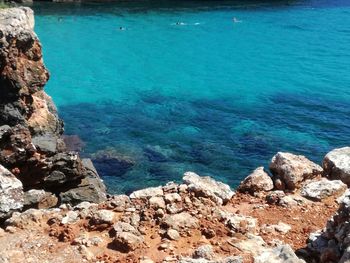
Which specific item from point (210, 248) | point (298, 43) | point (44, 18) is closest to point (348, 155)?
point (210, 248)

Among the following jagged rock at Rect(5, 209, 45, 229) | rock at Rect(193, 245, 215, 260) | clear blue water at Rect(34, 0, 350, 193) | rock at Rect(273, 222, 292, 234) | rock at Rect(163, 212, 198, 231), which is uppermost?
rock at Rect(193, 245, 215, 260)

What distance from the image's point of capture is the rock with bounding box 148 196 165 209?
9.70 metres

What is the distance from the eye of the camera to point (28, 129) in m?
16.9

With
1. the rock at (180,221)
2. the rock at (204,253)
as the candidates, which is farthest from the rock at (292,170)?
the rock at (204,253)

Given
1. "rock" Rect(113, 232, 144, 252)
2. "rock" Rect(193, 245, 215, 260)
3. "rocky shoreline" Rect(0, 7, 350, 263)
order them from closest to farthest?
"rock" Rect(193, 245, 215, 260) < "rocky shoreline" Rect(0, 7, 350, 263) < "rock" Rect(113, 232, 144, 252)

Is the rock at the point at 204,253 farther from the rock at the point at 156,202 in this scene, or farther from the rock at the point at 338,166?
the rock at the point at 338,166

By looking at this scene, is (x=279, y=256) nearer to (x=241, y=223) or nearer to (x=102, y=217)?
(x=241, y=223)

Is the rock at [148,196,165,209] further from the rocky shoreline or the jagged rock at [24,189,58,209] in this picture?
the jagged rock at [24,189,58,209]

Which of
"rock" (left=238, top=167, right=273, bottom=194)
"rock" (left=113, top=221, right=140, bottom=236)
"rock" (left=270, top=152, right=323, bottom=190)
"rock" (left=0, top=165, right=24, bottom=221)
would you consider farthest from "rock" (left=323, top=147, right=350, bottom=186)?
"rock" (left=0, top=165, right=24, bottom=221)

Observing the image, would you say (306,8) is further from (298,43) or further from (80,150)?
(80,150)

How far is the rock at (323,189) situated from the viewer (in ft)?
34.4

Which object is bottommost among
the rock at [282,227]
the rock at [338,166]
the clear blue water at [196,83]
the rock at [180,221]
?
the clear blue water at [196,83]

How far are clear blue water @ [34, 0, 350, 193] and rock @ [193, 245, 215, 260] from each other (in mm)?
12617

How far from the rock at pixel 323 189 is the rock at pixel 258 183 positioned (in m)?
0.85
